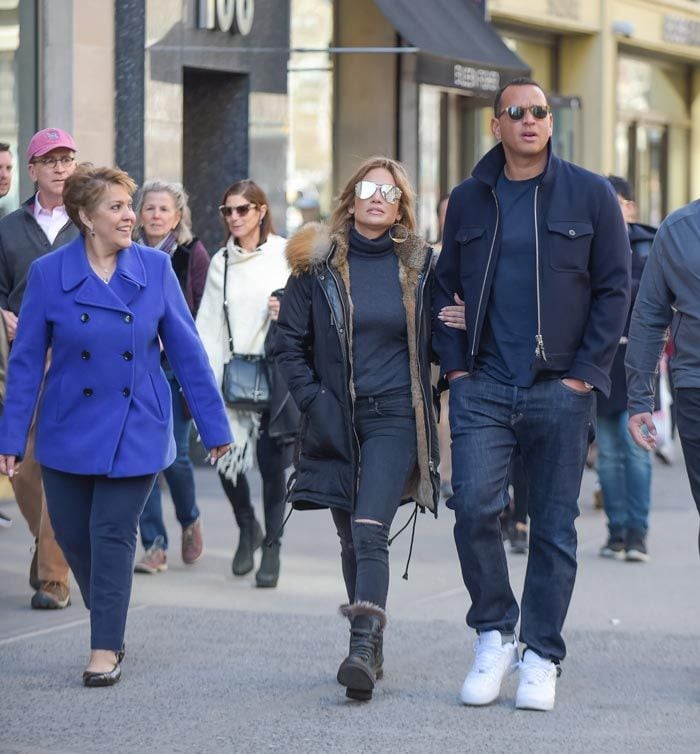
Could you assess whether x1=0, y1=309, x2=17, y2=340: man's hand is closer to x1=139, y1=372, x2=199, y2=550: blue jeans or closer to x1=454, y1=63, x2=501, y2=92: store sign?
x1=139, y1=372, x2=199, y2=550: blue jeans

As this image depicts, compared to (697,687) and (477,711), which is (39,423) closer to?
(477,711)

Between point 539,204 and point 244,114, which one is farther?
point 244,114

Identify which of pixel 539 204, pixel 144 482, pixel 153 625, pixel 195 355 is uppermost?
pixel 539 204

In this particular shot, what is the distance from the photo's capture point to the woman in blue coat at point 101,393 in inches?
240

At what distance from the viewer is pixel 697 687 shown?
6059 millimetres

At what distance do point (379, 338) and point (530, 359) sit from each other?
23.0 inches

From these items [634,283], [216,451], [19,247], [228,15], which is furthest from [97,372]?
[228,15]

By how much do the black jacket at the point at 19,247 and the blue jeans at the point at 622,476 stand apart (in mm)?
3142

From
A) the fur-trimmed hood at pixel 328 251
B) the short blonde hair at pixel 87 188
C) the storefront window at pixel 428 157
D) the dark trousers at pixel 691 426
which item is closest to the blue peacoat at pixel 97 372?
the short blonde hair at pixel 87 188

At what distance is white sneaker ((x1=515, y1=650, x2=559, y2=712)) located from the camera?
565 centimetres

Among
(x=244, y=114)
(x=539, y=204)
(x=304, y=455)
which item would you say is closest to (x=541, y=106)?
(x=539, y=204)

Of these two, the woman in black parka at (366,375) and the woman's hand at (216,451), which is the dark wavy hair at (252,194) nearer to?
the woman in black parka at (366,375)

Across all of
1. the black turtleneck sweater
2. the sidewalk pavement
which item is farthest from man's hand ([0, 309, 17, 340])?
the black turtleneck sweater

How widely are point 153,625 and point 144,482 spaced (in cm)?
118
